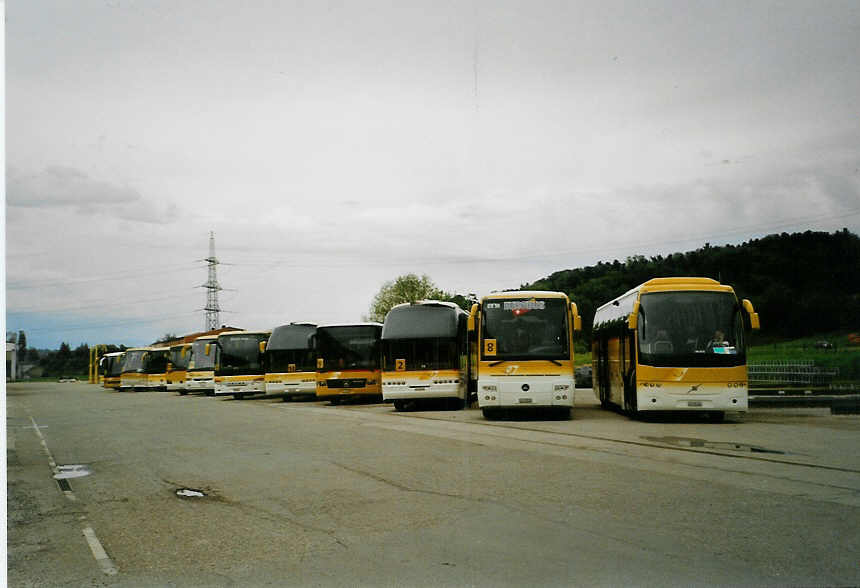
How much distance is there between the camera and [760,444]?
1324cm

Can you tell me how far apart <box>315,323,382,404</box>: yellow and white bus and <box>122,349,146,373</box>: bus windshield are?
31.4 metres

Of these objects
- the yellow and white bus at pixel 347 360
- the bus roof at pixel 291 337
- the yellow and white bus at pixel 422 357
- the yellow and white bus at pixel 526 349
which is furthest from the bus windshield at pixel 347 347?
the yellow and white bus at pixel 526 349

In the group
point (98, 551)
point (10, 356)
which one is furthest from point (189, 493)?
point (10, 356)

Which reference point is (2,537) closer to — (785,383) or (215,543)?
(215,543)

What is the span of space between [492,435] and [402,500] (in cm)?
713

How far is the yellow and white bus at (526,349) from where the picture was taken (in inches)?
758

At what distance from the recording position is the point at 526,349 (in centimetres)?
1958

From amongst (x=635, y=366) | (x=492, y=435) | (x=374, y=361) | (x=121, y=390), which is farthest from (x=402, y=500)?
(x=121, y=390)

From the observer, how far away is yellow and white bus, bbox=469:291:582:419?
19.3 metres

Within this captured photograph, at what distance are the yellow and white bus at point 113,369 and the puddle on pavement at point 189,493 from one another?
52.7 metres

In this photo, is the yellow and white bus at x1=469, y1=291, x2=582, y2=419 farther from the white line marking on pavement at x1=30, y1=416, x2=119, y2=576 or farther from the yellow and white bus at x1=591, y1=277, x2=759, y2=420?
the white line marking on pavement at x1=30, y1=416, x2=119, y2=576

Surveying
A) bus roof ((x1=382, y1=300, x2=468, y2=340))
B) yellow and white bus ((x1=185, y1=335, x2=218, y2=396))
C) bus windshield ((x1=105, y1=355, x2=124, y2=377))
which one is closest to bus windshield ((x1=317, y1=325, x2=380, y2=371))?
bus roof ((x1=382, y1=300, x2=468, y2=340))

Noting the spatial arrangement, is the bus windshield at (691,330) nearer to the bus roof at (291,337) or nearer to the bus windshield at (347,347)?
the bus windshield at (347,347)

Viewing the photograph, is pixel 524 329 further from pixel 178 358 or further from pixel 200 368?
pixel 178 358
